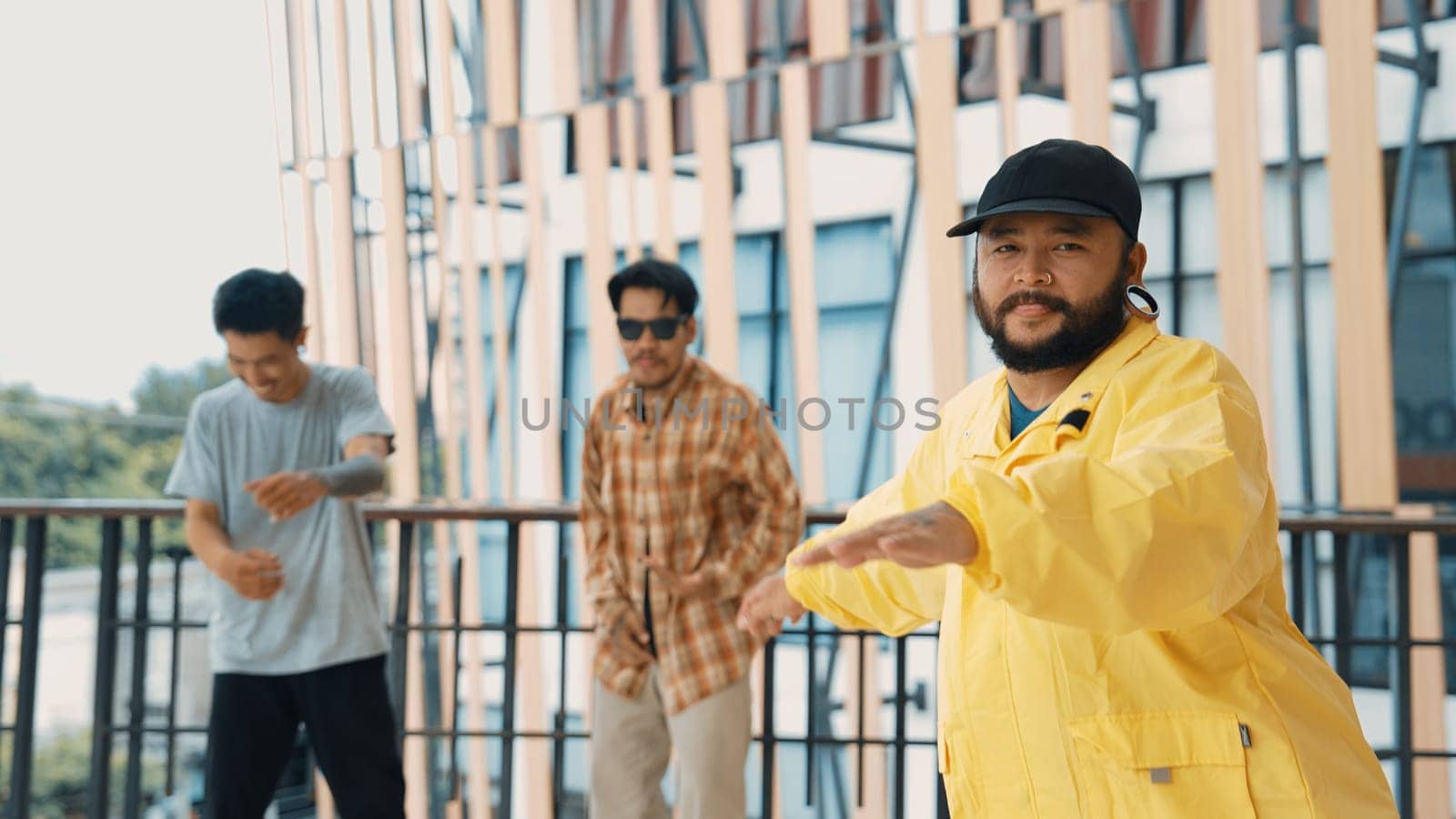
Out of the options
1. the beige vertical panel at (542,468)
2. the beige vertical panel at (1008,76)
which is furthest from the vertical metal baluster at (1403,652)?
the beige vertical panel at (542,468)

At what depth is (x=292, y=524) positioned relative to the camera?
265 centimetres

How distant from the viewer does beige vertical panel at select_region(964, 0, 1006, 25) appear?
5457mm

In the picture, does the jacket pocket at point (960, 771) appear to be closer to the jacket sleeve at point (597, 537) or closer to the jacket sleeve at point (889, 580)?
the jacket sleeve at point (889, 580)

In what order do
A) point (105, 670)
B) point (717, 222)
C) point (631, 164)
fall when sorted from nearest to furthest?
1. point (105, 670)
2. point (717, 222)
3. point (631, 164)

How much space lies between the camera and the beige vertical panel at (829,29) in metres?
5.98

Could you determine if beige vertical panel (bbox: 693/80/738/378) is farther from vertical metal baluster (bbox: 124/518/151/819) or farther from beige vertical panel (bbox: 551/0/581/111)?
Answer: vertical metal baluster (bbox: 124/518/151/819)

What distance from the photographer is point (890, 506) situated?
1606 mm

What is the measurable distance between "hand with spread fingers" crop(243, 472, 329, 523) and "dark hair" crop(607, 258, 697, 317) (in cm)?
85

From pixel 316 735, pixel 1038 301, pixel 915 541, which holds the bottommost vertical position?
pixel 316 735

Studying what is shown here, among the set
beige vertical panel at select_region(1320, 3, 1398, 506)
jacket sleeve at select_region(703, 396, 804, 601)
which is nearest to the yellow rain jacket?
jacket sleeve at select_region(703, 396, 804, 601)

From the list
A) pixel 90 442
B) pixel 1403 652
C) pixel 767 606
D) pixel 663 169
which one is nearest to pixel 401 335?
pixel 663 169

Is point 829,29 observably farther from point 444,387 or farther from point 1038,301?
point 1038,301

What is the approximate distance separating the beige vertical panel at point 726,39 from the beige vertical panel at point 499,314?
5.54ft

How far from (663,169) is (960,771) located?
556 centimetres
